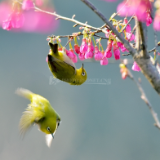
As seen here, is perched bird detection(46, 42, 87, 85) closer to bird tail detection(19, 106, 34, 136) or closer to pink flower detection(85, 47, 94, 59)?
pink flower detection(85, 47, 94, 59)

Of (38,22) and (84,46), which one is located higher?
(38,22)

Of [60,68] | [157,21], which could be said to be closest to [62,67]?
[60,68]

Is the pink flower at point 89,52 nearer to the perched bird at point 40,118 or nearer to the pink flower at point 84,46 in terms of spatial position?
the pink flower at point 84,46

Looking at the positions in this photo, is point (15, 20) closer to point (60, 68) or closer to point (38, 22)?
point (38, 22)

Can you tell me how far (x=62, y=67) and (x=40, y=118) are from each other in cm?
21

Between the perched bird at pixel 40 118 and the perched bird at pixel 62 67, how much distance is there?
15 centimetres

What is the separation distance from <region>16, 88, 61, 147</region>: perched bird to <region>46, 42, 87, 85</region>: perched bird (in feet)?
0.51

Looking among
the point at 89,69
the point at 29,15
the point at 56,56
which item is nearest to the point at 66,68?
the point at 56,56

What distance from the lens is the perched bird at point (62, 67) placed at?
0.49 m

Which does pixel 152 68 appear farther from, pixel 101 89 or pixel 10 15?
pixel 101 89

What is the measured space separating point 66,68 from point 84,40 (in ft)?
0.29

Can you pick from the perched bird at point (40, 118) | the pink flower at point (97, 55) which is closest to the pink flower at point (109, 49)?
the pink flower at point (97, 55)

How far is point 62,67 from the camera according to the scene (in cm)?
51

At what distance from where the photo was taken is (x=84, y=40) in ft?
1.82
